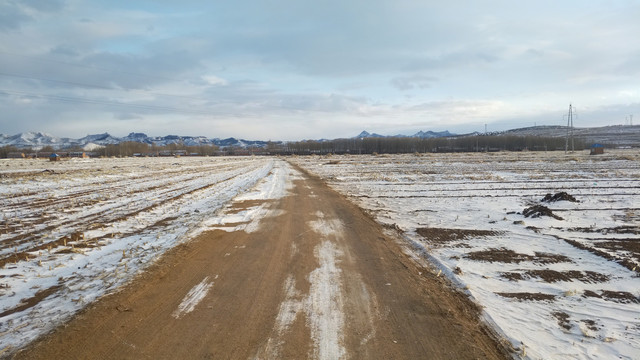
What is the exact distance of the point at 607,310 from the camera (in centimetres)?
518

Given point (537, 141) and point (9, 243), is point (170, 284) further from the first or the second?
point (537, 141)

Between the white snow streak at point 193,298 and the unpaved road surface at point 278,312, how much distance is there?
15 millimetres

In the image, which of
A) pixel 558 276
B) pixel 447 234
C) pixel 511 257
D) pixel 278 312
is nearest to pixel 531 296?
pixel 558 276

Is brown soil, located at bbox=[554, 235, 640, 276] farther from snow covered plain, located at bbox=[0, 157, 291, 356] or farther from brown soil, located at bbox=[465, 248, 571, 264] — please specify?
snow covered plain, located at bbox=[0, 157, 291, 356]

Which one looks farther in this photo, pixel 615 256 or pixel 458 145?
pixel 458 145

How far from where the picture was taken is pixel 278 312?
4.97 meters

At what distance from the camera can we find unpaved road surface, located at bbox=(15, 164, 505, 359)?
404cm

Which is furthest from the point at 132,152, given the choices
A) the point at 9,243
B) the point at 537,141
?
the point at 537,141

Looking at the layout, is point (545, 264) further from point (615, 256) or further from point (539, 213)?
point (539, 213)

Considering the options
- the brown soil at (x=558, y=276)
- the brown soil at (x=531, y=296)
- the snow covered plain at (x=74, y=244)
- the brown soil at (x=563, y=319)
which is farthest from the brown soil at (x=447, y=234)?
the snow covered plain at (x=74, y=244)

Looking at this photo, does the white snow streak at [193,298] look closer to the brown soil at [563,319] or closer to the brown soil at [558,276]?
the brown soil at [563,319]

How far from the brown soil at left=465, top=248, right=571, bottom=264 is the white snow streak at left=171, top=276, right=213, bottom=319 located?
235 inches

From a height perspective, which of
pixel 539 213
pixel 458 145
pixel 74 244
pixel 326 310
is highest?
pixel 458 145

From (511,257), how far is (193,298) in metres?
7.09
